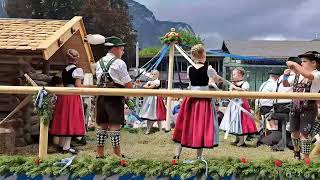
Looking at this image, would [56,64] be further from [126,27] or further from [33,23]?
[126,27]

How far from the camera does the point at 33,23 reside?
909cm

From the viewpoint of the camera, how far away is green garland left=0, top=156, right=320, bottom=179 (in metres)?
4.25

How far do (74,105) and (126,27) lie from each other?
107ft

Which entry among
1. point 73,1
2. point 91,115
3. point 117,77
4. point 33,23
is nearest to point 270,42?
point 73,1

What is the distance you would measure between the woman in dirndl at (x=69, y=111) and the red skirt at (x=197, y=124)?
7.30 ft

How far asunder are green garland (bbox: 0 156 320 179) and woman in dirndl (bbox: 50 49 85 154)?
2854mm

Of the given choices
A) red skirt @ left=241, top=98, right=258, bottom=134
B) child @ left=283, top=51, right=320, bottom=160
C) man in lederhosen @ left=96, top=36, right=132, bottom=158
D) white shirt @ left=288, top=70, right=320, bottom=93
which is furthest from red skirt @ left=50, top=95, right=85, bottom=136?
white shirt @ left=288, top=70, right=320, bottom=93

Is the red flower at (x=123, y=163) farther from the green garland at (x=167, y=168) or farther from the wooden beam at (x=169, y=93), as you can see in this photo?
the wooden beam at (x=169, y=93)

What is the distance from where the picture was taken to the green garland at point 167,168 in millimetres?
4246

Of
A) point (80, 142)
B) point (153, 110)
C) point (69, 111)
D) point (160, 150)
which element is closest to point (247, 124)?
point (160, 150)

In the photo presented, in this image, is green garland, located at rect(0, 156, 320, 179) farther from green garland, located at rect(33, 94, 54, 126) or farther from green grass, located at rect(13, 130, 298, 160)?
green grass, located at rect(13, 130, 298, 160)

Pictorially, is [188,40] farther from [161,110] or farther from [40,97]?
[40,97]

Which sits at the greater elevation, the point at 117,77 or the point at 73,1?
the point at 73,1

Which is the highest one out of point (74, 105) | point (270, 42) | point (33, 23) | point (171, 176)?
point (270, 42)
